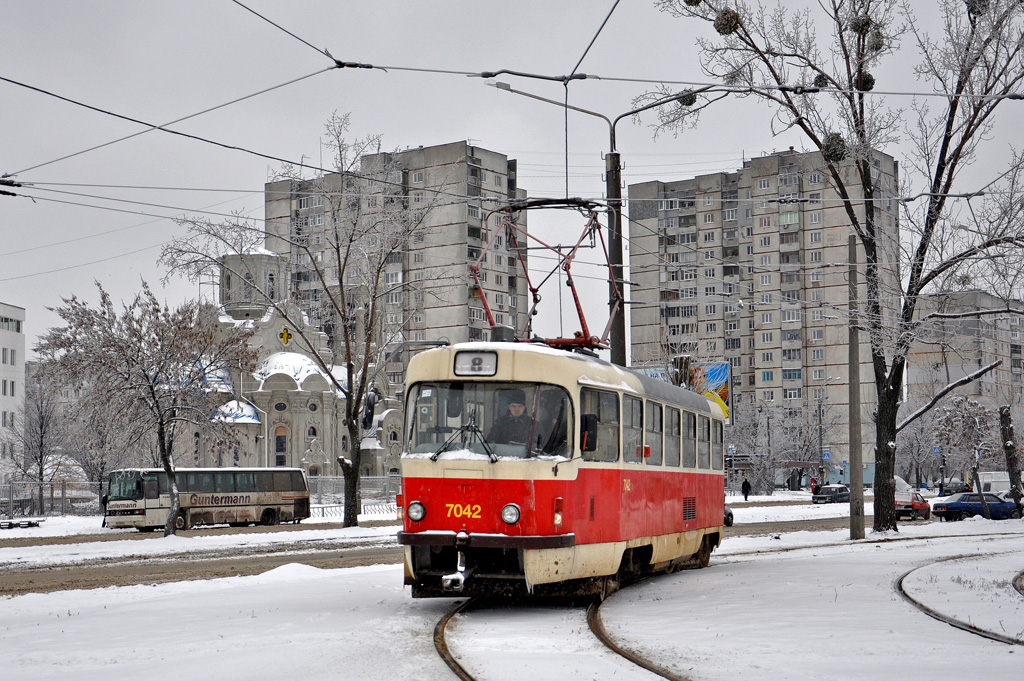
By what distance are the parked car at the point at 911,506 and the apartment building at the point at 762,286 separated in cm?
5340

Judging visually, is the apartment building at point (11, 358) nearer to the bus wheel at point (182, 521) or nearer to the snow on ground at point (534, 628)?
the bus wheel at point (182, 521)

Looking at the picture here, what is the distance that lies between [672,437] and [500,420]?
16.0 feet

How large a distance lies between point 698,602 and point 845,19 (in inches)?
723

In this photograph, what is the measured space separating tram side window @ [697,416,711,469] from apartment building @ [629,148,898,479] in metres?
84.6

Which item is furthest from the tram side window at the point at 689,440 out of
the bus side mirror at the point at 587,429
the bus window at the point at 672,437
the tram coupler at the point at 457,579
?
the tram coupler at the point at 457,579

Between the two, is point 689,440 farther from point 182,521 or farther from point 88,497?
point 88,497

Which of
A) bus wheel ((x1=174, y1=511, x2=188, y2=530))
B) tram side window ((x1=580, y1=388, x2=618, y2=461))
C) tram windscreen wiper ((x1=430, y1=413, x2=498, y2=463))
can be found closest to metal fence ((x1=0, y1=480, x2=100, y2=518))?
bus wheel ((x1=174, y1=511, x2=188, y2=530))

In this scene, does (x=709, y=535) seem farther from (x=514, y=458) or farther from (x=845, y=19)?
(x=845, y=19)

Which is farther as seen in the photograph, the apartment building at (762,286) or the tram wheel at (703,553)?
the apartment building at (762,286)

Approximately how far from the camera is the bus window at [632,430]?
49.2ft

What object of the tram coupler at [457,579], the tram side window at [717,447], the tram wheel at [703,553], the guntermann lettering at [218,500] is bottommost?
the guntermann lettering at [218,500]

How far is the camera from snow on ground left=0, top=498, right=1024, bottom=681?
31.1 ft

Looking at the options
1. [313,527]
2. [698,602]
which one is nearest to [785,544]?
[698,602]

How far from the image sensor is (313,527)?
1724 inches
